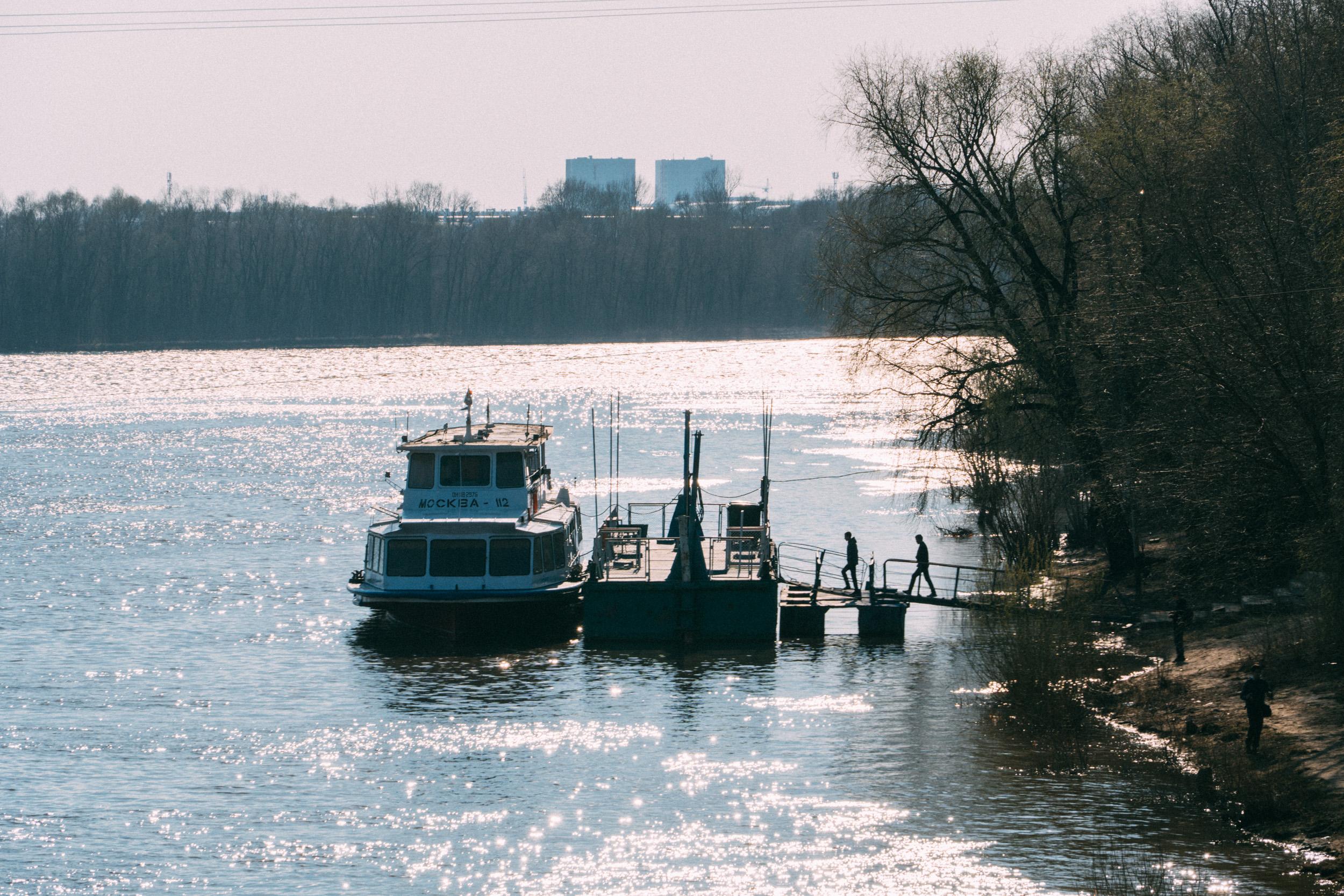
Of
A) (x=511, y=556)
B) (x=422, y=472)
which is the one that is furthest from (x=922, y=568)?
(x=422, y=472)

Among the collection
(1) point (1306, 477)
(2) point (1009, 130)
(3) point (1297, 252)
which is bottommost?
(1) point (1306, 477)

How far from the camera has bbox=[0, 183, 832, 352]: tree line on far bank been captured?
590 feet

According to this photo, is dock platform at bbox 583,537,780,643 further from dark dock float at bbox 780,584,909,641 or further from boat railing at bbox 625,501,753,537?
boat railing at bbox 625,501,753,537

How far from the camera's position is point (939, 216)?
4078 centimetres

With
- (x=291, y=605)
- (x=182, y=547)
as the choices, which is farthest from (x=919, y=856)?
(x=182, y=547)

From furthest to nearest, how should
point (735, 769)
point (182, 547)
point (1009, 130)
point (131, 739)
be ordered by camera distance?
point (182, 547) < point (1009, 130) < point (131, 739) < point (735, 769)

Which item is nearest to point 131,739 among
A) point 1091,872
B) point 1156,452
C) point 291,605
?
point 291,605

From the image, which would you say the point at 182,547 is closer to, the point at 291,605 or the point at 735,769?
the point at 291,605

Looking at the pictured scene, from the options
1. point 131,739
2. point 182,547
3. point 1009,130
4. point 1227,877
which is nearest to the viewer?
point 1227,877

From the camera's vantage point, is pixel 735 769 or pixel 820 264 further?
pixel 820 264

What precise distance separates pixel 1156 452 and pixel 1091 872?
14.0 metres

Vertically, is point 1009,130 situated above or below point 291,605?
above

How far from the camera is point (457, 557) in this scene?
37469mm

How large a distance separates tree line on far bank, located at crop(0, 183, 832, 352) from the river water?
12549 centimetres
